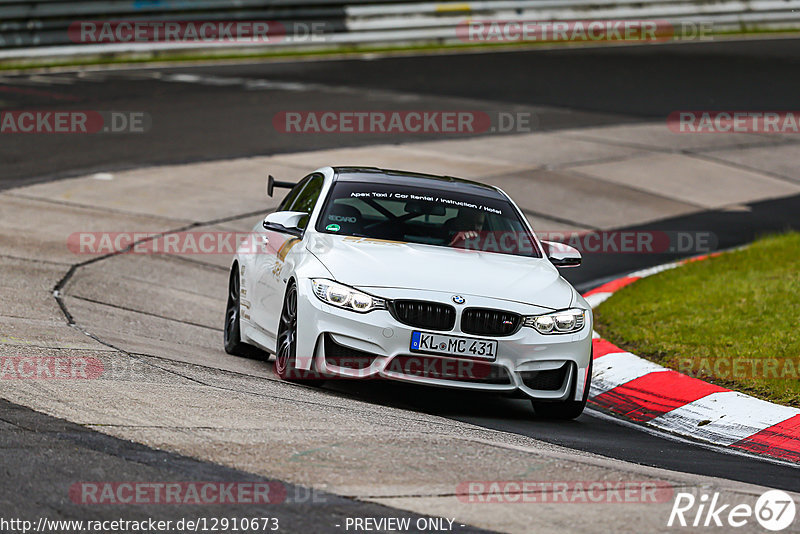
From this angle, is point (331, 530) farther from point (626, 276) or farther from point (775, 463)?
point (626, 276)

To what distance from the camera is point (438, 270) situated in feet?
26.8

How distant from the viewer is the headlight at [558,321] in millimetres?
8016

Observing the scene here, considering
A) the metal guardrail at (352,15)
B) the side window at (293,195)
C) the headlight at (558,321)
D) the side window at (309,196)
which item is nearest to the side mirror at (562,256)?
the headlight at (558,321)

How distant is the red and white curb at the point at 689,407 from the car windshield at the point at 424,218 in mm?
1176

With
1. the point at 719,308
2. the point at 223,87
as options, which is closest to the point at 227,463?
the point at 719,308

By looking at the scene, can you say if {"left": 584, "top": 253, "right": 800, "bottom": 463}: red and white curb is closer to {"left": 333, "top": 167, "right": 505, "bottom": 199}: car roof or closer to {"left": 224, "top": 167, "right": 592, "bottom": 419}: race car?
{"left": 224, "top": 167, "right": 592, "bottom": 419}: race car

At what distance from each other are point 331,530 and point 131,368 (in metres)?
3.05

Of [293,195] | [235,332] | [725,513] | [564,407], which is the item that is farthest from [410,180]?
[725,513]

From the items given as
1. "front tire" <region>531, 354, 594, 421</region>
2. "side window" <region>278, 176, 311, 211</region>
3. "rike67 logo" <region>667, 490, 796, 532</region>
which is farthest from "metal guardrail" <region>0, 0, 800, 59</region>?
"rike67 logo" <region>667, 490, 796, 532</region>

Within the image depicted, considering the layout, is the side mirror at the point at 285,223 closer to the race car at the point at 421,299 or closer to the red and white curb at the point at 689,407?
the race car at the point at 421,299

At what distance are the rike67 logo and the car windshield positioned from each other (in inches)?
137

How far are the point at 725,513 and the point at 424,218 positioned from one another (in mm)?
4013

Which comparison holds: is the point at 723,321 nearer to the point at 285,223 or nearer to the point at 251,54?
the point at 285,223

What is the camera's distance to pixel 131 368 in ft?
25.4
